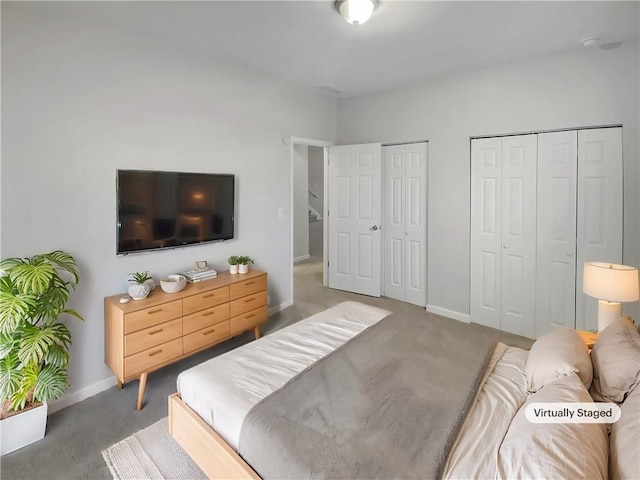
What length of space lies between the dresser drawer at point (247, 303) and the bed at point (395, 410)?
1.02 m

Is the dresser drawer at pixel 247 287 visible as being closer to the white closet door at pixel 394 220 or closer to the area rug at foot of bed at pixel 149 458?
the area rug at foot of bed at pixel 149 458

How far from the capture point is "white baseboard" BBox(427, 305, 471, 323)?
3806 millimetres

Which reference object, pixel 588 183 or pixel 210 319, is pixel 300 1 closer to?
pixel 210 319

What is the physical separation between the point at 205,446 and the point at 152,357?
1143 millimetres

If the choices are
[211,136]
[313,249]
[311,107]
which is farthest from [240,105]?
[313,249]

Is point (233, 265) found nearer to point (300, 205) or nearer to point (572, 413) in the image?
point (572, 413)

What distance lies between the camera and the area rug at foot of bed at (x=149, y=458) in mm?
1743

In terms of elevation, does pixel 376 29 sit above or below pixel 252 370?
above

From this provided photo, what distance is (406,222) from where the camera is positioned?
4348mm

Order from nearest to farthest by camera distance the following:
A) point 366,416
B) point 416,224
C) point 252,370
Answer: point 366,416 → point 252,370 → point 416,224

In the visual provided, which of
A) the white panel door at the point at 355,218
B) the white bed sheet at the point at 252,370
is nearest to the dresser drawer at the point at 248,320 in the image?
the white bed sheet at the point at 252,370

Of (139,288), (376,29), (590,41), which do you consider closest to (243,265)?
(139,288)

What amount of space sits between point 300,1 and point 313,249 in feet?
19.6

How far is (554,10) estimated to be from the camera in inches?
92.4
